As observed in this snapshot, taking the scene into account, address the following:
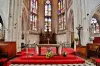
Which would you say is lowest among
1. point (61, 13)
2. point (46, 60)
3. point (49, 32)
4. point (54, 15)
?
point (46, 60)

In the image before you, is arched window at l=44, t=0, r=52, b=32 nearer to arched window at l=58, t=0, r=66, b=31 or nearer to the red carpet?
arched window at l=58, t=0, r=66, b=31

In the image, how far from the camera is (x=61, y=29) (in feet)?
78.7

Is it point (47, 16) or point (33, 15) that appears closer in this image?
point (33, 15)

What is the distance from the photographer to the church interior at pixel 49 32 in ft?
29.4

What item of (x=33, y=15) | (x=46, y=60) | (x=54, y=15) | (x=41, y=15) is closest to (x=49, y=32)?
(x=54, y=15)

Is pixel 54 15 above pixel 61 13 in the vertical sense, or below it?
below

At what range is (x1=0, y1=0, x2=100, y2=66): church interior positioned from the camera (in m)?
8.95

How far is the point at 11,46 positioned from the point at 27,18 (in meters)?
11.7

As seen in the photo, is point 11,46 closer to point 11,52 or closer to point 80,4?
point 11,52

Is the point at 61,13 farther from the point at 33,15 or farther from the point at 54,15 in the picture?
the point at 33,15

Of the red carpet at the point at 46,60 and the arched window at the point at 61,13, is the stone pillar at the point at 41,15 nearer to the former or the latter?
the arched window at the point at 61,13

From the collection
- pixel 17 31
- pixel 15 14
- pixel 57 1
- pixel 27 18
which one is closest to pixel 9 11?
pixel 15 14

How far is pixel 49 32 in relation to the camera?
80.9 ft

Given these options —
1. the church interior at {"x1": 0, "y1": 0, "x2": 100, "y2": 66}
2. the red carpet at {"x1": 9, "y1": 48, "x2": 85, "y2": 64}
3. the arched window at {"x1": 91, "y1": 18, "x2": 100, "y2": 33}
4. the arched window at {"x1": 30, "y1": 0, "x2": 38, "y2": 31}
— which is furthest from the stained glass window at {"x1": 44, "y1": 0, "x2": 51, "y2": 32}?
the red carpet at {"x1": 9, "y1": 48, "x2": 85, "y2": 64}
